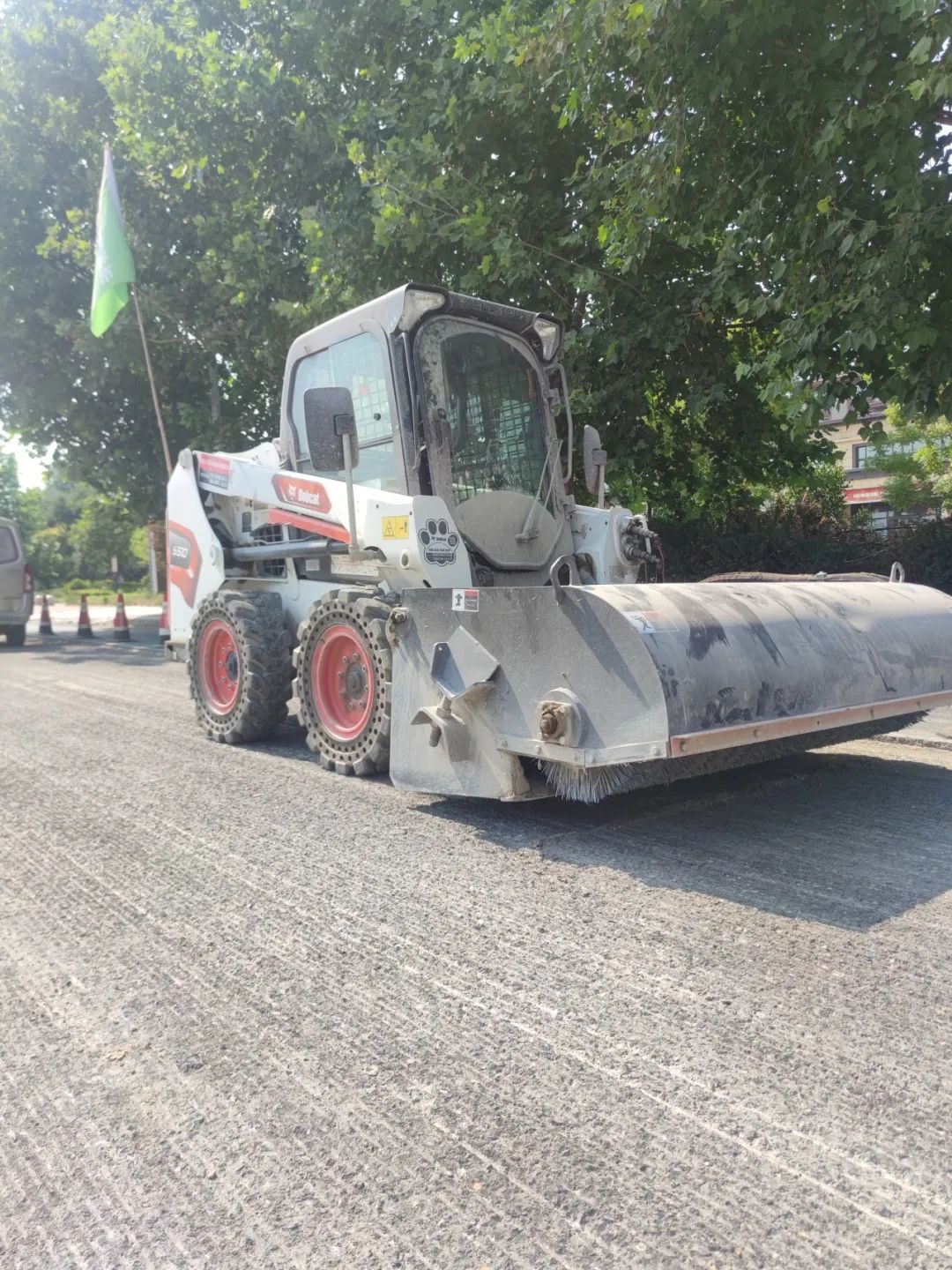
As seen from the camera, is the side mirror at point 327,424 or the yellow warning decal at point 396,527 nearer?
the yellow warning decal at point 396,527

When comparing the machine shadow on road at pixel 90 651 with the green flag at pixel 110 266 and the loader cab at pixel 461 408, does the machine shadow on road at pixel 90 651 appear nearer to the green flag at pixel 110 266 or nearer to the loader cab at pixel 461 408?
the green flag at pixel 110 266

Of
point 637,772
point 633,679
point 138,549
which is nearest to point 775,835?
point 637,772

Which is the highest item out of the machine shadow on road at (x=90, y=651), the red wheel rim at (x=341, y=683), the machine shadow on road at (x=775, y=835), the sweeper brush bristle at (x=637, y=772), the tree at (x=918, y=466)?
the tree at (x=918, y=466)

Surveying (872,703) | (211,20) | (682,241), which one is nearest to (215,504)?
(682,241)

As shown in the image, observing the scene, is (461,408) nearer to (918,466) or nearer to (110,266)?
(110,266)

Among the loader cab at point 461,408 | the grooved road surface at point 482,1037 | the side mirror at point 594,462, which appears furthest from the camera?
the side mirror at point 594,462

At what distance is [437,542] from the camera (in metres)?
5.47

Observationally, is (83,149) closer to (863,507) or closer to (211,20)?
(211,20)

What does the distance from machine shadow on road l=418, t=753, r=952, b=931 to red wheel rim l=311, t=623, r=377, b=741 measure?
916 millimetres

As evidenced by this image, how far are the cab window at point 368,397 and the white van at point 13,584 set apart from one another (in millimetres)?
13056

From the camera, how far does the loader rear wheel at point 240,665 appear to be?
683 cm

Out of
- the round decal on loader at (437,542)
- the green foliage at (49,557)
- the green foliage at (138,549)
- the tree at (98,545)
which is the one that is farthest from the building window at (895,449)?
the green foliage at (49,557)

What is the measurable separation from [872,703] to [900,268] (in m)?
3.63

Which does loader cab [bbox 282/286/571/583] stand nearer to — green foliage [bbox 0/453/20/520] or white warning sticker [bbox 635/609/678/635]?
white warning sticker [bbox 635/609/678/635]
